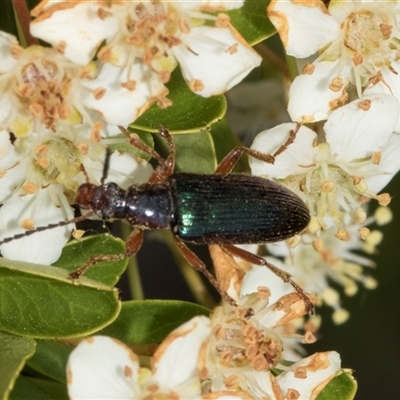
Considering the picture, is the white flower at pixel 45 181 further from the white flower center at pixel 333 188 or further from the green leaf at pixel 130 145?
the white flower center at pixel 333 188

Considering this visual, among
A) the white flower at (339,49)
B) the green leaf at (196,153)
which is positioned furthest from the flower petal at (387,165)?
the green leaf at (196,153)

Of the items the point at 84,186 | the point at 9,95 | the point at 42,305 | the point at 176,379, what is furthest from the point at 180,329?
the point at 9,95

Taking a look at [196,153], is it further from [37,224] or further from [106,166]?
[37,224]

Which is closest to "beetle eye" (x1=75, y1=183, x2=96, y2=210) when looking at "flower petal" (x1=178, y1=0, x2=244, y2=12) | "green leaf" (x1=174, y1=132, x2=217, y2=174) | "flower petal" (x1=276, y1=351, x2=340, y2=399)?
"green leaf" (x1=174, y1=132, x2=217, y2=174)

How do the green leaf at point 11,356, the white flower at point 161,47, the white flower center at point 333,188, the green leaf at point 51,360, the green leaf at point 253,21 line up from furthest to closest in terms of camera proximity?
the white flower center at point 333,188, the green leaf at point 51,360, the green leaf at point 253,21, the white flower at point 161,47, the green leaf at point 11,356

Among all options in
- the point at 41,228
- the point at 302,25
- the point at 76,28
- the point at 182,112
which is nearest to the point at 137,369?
the point at 41,228

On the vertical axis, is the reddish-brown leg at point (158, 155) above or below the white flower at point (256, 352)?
above

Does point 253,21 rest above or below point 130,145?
above
